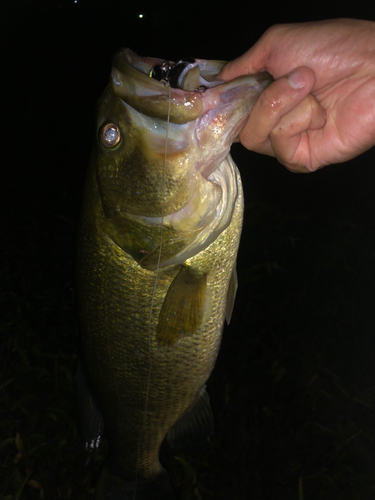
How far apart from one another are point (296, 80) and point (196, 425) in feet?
5.30

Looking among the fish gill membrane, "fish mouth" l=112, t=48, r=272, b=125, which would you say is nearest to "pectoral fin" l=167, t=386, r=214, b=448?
the fish gill membrane

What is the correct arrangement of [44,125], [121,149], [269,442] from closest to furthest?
[121,149] < [269,442] < [44,125]

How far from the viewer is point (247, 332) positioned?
3201mm

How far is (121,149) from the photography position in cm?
113

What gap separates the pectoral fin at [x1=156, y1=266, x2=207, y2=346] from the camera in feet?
4.29

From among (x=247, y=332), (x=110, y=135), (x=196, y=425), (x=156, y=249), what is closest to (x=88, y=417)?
(x=196, y=425)

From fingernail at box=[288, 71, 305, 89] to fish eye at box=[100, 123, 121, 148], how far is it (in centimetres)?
55

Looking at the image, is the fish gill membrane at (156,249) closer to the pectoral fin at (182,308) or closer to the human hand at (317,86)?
the pectoral fin at (182,308)

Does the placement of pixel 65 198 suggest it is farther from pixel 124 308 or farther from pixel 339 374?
pixel 339 374

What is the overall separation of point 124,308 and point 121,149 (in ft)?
2.00

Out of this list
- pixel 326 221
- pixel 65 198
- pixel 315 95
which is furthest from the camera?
pixel 65 198

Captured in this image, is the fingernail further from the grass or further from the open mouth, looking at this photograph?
the grass

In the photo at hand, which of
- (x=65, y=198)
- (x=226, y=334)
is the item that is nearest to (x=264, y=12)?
(x=65, y=198)

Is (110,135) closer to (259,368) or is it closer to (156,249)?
(156,249)
